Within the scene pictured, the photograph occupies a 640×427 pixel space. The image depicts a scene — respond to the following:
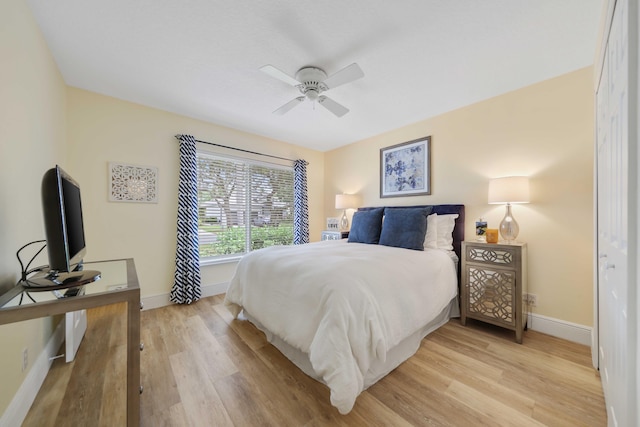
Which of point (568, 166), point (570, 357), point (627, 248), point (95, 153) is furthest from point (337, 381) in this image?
point (95, 153)

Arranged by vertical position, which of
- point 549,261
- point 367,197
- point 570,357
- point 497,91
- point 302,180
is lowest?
point 570,357

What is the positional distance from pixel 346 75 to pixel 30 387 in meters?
2.93

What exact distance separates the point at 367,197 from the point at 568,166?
93.1 inches

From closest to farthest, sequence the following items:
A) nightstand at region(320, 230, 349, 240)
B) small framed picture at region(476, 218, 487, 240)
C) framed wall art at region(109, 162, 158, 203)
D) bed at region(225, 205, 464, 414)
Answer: bed at region(225, 205, 464, 414) → small framed picture at region(476, 218, 487, 240) → framed wall art at region(109, 162, 158, 203) → nightstand at region(320, 230, 349, 240)

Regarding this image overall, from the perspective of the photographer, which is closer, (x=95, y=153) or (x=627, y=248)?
(x=627, y=248)

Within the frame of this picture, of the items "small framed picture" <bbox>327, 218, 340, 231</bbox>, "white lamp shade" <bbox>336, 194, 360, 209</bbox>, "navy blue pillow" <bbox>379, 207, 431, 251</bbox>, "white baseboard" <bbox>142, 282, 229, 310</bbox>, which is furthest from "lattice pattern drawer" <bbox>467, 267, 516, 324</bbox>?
"white baseboard" <bbox>142, 282, 229, 310</bbox>

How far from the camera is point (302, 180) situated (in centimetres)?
436

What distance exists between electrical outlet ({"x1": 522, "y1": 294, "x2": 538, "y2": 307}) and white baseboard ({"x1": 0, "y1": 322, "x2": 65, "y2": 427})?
12.4ft

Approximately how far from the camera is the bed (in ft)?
4.44

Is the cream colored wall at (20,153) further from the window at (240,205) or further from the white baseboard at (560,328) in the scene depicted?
the white baseboard at (560,328)

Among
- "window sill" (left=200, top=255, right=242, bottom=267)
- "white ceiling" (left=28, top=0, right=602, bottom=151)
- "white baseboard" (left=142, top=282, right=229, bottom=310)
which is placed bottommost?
"white baseboard" (left=142, top=282, right=229, bottom=310)

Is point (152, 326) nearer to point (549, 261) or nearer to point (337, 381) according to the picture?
point (337, 381)

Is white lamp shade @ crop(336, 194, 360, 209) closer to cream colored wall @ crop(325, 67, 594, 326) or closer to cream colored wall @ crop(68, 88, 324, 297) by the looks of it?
cream colored wall @ crop(325, 67, 594, 326)

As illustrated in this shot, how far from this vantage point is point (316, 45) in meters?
A: 1.86
